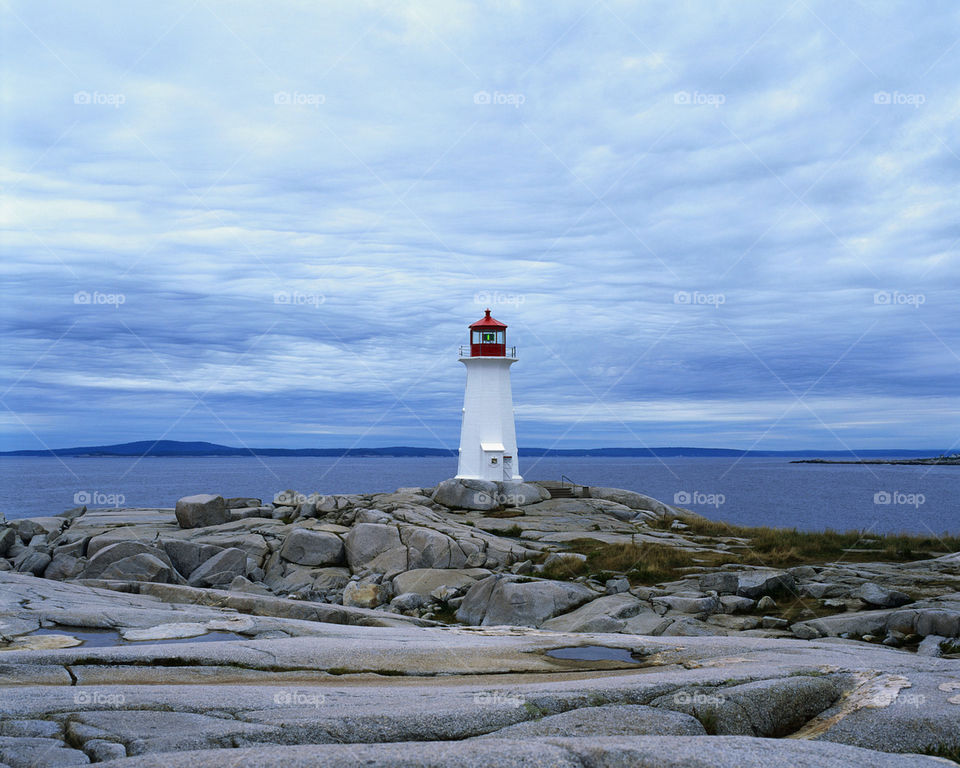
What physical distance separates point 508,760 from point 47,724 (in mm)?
4211

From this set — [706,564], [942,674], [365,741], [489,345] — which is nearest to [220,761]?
[365,741]

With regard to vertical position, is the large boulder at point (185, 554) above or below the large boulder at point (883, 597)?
below

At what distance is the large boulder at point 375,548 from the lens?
24.8 m

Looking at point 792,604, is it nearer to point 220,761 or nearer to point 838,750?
point 838,750

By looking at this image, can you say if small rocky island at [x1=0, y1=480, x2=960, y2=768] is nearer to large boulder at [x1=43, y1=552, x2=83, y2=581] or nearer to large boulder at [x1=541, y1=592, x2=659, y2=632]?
large boulder at [x1=541, y1=592, x2=659, y2=632]

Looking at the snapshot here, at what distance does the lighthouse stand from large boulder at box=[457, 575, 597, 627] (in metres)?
18.6

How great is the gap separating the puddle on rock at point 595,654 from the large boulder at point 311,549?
53.8 ft

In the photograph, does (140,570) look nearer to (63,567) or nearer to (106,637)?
(63,567)

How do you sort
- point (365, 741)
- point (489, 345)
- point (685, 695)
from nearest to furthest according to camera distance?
1. point (365, 741)
2. point (685, 695)
3. point (489, 345)

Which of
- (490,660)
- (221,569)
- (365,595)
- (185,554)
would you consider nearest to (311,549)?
(221,569)

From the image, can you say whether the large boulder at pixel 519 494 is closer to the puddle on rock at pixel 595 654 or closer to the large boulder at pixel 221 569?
the large boulder at pixel 221 569

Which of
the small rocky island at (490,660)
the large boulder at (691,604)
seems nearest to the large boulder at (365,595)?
the small rocky island at (490,660)

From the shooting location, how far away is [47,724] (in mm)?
6465

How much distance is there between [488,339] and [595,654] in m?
27.6
